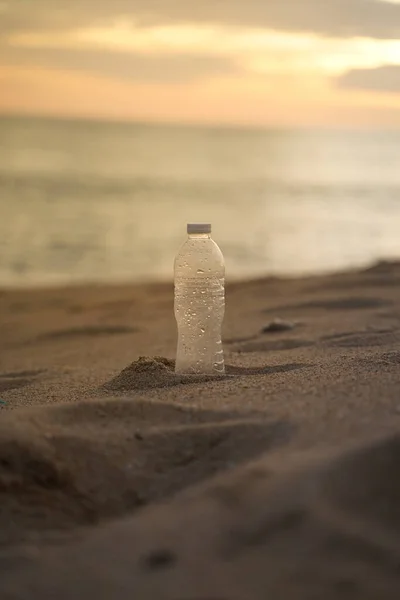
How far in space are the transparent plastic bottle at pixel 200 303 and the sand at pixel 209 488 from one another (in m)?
0.36

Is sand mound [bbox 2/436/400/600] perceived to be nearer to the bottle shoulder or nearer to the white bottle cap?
the white bottle cap

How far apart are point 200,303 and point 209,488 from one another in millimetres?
2256

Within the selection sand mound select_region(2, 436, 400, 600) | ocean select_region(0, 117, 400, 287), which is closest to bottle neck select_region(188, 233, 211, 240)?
sand mound select_region(2, 436, 400, 600)

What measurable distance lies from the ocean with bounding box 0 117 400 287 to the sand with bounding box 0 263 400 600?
32.8 feet

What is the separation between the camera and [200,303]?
14.3ft

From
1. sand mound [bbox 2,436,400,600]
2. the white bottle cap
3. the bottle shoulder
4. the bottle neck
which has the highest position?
the white bottle cap

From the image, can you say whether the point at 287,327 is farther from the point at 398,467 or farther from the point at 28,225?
the point at 28,225

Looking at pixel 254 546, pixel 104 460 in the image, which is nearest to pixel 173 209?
pixel 104 460

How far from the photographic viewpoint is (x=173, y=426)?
2.61 meters

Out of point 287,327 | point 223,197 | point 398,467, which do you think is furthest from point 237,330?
point 223,197

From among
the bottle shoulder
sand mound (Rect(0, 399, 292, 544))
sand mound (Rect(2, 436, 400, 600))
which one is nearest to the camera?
sand mound (Rect(2, 436, 400, 600))

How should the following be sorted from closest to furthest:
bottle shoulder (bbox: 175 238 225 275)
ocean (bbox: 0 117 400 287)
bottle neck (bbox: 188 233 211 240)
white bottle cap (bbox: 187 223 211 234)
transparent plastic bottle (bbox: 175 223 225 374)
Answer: white bottle cap (bbox: 187 223 211 234) → bottle neck (bbox: 188 233 211 240) → transparent plastic bottle (bbox: 175 223 225 374) → bottle shoulder (bbox: 175 238 225 275) → ocean (bbox: 0 117 400 287)

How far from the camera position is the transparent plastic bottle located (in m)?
4.10

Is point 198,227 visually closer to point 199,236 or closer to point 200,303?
point 199,236
